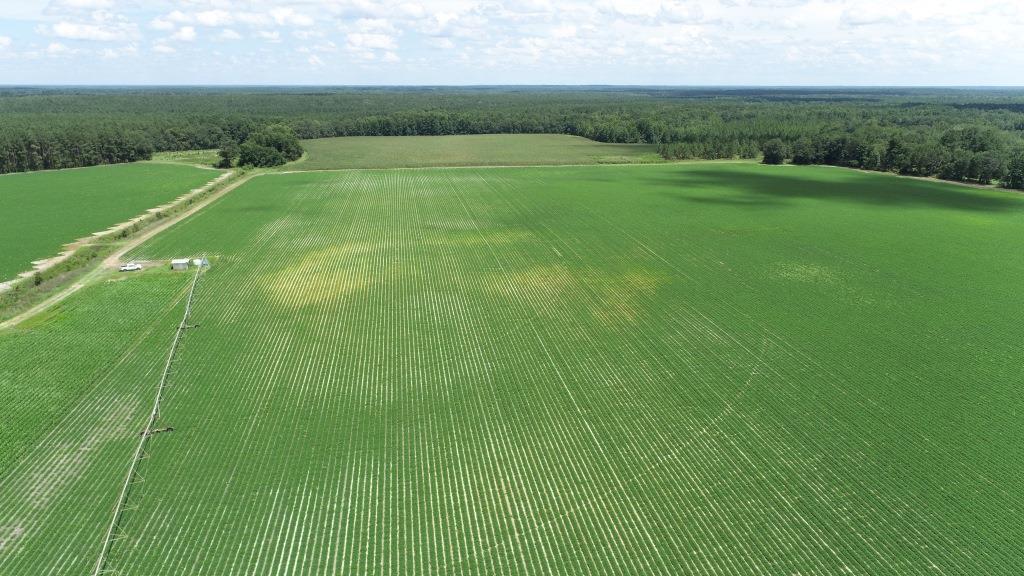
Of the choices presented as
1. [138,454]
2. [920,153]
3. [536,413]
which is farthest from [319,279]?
[920,153]

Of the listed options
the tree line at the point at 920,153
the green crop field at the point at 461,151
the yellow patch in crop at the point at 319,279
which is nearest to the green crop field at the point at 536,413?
the yellow patch in crop at the point at 319,279

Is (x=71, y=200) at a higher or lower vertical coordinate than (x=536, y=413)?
higher

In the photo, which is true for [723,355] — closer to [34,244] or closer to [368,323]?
[368,323]

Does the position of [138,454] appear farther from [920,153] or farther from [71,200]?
[920,153]

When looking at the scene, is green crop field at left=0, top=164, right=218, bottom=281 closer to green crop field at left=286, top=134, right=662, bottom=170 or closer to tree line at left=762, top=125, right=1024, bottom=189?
green crop field at left=286, top=134, right=662, bottom=170

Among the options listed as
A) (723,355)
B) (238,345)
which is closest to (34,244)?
(238,345)

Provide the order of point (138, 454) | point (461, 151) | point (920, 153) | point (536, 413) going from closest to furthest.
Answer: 1. point (138, 454)
2. point (536, 413)
3. point (920, 153)
4. point (461, 151)

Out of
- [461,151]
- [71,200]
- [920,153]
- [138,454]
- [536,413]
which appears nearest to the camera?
[138,454]
